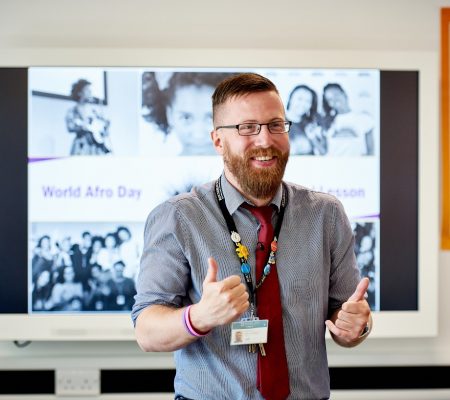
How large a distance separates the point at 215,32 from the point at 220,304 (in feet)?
6.21

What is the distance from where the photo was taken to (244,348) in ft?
5.50

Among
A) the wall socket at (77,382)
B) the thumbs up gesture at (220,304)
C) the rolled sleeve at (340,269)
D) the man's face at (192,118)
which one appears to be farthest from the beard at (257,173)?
the wall socket at (77,382)

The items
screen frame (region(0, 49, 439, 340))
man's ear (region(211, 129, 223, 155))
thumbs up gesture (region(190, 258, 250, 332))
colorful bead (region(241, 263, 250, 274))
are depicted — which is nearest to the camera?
thumbs up gesture (region(190, 258, 250, 332))

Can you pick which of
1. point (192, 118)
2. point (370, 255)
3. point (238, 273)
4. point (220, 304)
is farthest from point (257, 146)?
point (370, 255)

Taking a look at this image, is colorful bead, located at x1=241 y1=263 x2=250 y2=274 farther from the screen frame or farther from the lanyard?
the screen frame

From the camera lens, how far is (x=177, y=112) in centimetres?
285

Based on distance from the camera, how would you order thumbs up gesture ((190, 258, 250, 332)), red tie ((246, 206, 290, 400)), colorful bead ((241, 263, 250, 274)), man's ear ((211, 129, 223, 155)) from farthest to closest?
man's ear ((211, 129, 223, 155)) < colorful bead ((241, 263, 250, 274)) < red tie ((246, 206, 290, 400)) < thumbs up gesture ((190, 258, 250, 332))

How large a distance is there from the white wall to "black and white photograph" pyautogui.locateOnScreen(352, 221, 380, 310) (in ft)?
0.99

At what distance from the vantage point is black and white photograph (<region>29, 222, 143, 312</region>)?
9.30 ft

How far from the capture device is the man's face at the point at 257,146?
69.2 inches

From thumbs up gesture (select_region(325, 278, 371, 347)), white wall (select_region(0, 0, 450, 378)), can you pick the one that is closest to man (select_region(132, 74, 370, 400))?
thumbs up gesture (select_region(325, 278, 371, 347))

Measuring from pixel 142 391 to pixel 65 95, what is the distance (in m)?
1.51

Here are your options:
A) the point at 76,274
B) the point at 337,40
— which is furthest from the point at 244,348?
the point at 337,40

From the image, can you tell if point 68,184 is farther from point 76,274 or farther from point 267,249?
point 267,249
